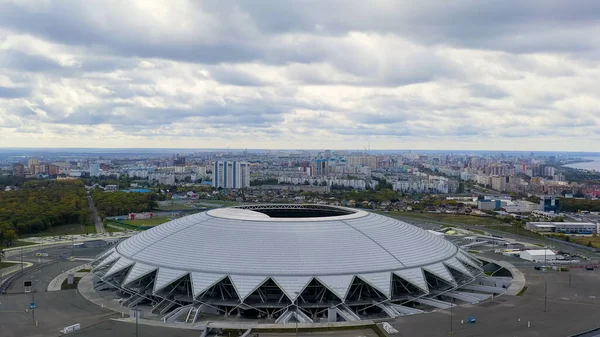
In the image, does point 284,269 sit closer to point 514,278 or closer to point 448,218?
point 514,278

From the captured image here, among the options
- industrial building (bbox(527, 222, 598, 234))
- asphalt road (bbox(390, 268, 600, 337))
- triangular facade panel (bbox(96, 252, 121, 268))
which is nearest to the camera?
asphalt road (bbox(390, 268, 600, 337))

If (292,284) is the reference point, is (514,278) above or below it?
below

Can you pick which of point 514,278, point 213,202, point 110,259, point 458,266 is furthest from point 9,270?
point 213,202

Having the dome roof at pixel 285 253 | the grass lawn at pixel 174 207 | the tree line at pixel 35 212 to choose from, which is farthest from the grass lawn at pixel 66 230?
the dome roof at pixel 285 253

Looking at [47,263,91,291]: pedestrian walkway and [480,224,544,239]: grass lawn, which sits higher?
[47,263,91,291]: pedestrian walkway

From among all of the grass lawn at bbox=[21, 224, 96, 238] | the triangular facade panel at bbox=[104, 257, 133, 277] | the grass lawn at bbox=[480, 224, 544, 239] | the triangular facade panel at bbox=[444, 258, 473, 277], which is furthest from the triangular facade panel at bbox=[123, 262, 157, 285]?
the grass lawn at bbox=[480, 224, 544, 239]

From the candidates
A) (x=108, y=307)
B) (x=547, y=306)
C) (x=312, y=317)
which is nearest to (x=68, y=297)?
(x=108, y=307)

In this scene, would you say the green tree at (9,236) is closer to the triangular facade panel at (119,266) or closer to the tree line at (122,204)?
the tree line at (122,204)

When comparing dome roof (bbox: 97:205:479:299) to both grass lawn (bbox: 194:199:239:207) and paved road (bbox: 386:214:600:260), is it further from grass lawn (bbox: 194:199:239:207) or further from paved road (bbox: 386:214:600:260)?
grass lawn (bbox: 194:199:239:207)

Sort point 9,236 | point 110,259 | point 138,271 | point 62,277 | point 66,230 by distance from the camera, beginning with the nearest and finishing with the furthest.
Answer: point 138,271
point 110,259
point 62,277
point 9,236
point 66,230
